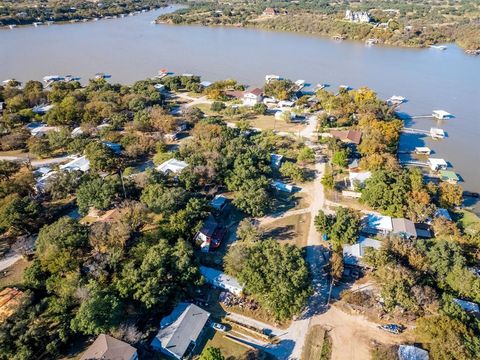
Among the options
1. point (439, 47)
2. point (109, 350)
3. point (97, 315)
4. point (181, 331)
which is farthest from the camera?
point (439, 47)

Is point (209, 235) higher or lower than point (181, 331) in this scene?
higher

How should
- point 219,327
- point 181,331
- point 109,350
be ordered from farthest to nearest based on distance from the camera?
point 219,327 → point 181,331 → point 109,350

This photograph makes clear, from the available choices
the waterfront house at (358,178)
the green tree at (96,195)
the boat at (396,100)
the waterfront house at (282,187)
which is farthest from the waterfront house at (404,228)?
the boat at (396,100)

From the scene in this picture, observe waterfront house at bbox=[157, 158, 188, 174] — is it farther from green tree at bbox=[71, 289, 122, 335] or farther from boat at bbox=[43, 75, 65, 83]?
boat at bbox=[43, 75, 65, 83]

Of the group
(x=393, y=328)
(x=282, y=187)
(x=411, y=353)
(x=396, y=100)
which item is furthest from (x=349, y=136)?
(x=411, y=353)

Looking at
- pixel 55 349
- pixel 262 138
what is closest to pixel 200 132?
pixel 262 138

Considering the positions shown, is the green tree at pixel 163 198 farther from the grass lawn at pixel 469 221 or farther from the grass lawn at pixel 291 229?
the grass lawn at pixel 469 221

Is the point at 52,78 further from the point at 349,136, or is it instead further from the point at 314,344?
the point at 314,344
